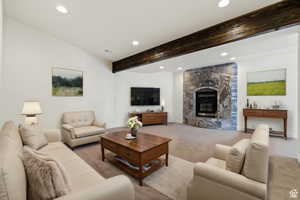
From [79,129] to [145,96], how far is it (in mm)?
3384

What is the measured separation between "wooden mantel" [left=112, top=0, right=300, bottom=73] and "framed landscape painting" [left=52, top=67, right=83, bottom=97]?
274 cm

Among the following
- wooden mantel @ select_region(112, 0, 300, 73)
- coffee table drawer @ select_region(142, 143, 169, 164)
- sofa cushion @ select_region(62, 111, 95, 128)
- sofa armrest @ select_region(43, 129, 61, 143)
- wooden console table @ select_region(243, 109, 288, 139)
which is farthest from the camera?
wooden console table @ select_region(243, 109, 288, 139)

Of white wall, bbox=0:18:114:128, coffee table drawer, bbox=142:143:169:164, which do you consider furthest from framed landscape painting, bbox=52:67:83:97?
coffee table drawer, bbox=142:143:169:164

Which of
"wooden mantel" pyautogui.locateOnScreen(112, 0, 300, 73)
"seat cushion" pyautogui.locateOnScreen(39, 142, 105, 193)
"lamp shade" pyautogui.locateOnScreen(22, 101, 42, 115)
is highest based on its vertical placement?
"wooden mantel" pyautogui.locateOnScreen(112, 0, 300, 73)

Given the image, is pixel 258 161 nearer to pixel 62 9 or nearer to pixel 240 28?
pixel 240 28

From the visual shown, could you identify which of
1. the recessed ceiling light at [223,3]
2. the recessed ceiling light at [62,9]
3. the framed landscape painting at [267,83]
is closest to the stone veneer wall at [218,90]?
the framed landscape painting at [267,83]

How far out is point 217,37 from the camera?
2.53m

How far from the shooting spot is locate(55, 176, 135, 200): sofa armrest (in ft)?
2.85

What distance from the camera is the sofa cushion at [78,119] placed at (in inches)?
151

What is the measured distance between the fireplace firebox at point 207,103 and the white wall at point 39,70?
4.42 metres

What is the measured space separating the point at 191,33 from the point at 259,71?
3539 millimetres

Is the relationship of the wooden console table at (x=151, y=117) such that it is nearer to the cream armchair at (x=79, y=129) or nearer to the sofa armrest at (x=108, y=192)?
the cream armchair at (x=79, y=129)

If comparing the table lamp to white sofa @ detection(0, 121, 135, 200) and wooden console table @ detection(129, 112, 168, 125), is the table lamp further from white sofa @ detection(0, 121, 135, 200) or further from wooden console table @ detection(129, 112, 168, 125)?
wooden console table @ detection(129, 112, 168, 125)

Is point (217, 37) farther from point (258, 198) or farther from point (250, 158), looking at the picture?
point (258, 198)
